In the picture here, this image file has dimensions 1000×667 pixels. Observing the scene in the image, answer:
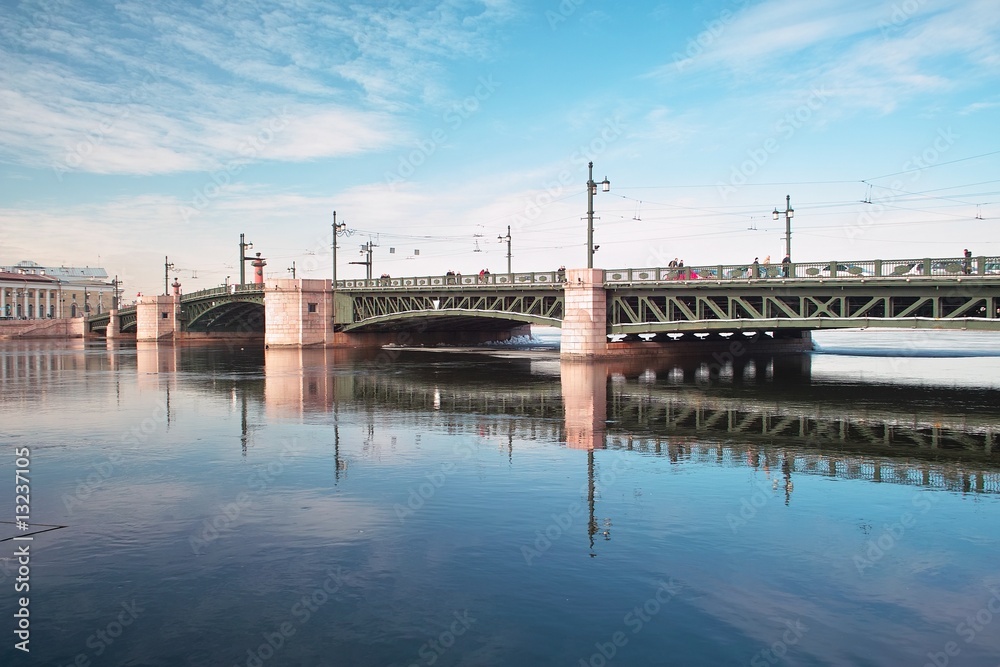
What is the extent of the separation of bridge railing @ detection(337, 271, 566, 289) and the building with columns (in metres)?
110

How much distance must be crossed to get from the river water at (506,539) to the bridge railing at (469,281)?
29.1 m

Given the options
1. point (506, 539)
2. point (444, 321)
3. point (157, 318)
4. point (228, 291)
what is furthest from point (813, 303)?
point (157, 318)

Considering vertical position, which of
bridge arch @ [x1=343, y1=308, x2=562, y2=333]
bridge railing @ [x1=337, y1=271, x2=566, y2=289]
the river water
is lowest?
the river water

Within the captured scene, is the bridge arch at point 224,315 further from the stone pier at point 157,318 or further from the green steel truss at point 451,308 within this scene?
the green steel truss at point 451,308

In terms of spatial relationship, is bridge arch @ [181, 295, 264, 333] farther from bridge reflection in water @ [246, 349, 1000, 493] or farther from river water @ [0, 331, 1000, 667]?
river water @ [0, 331, 1000, 667]

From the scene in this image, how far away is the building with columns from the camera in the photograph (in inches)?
6156

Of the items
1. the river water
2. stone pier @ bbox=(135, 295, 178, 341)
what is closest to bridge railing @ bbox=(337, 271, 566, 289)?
the river water

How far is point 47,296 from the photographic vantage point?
161m

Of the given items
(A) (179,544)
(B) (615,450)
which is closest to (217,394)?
(B) (615,450)

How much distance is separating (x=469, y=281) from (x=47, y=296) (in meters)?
134

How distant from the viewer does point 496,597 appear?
913cm

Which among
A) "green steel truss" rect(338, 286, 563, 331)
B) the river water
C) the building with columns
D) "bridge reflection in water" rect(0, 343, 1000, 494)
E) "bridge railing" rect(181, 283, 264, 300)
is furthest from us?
the building with columns

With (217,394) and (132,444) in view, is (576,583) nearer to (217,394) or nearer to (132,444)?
(132,444)

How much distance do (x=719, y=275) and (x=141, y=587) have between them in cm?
3956
